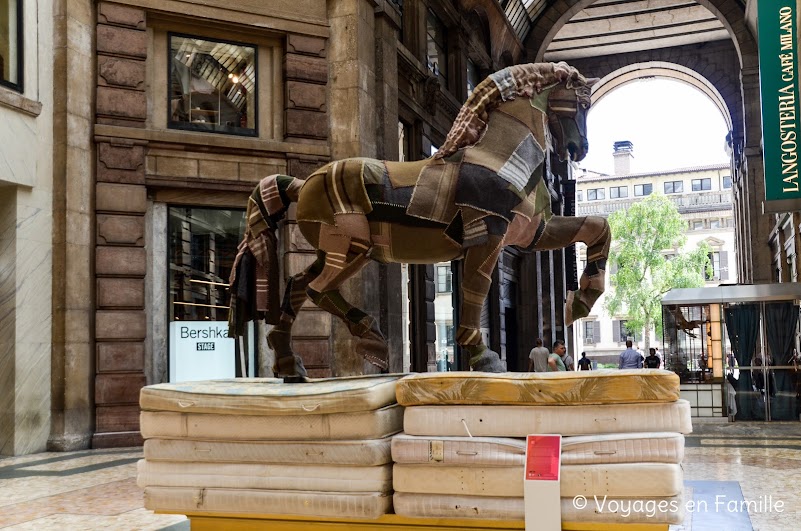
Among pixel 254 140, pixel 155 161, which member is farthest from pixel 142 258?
pixel 254 140

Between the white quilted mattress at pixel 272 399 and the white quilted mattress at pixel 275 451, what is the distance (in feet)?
0.48

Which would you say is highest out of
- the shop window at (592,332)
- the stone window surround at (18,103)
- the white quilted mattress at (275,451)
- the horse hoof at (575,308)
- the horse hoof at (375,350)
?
the stone window surround at (18,103)

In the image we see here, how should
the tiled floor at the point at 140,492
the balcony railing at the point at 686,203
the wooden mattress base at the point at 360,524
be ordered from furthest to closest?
the balcony railing at the point at 686,203, the tiled floor at the point at 140,492, the wooden mattress base at the point at 360,524

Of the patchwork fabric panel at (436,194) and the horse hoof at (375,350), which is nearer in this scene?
the patchwork fabric panel at (436,194)

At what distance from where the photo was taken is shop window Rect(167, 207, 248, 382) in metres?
12.5

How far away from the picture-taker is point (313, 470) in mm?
A: 3723

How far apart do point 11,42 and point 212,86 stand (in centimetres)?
309

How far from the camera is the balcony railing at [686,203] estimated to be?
235 ft

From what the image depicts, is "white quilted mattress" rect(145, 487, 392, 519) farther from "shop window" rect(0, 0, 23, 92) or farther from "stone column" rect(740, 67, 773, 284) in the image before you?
"stone column" rect(740, 67, 773, 284)

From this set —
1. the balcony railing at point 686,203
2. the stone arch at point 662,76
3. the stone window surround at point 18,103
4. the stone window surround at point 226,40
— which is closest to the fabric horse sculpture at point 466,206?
the stone window surround at point 18,103

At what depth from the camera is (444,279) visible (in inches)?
741

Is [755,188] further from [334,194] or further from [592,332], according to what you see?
[592,332]

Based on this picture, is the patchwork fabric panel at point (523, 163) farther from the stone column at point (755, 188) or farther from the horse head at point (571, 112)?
the stone column at point (755, 188)

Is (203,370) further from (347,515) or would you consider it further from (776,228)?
(776,228)
